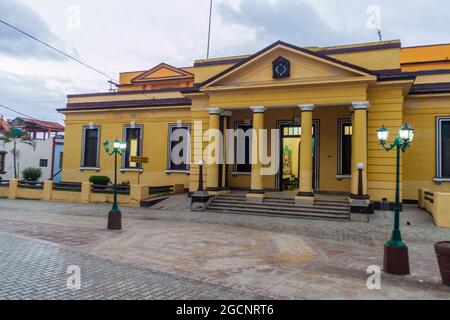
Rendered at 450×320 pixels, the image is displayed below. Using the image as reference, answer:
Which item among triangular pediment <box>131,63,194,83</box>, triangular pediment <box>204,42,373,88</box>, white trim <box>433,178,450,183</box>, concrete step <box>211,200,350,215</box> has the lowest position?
concrete step <box>211,200,350,215</box>

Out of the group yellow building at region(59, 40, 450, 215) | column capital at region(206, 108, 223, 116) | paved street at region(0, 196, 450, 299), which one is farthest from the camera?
column capital at region(206, 108, 223, 116)

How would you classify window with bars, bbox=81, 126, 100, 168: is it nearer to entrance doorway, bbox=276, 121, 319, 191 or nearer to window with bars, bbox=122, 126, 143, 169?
window with bars, bbox=122, 126, 143, 169

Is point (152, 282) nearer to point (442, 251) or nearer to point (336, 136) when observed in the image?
point (442, 251)

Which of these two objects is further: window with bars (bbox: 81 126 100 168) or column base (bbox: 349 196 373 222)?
window with bars (bbox: 81 126 100 168)

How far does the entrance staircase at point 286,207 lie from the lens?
13.3 m

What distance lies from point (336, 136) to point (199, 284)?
12.5 metres

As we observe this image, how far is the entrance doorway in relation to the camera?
16797mm

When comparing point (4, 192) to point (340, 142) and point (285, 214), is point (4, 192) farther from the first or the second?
point (340, 142)

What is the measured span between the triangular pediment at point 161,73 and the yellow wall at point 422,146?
16628 mm

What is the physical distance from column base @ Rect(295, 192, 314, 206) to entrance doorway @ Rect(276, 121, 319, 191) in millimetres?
2772

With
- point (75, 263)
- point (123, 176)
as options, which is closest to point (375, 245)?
point (75, 263)

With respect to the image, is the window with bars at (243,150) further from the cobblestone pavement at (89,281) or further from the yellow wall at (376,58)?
the cobblestone pavement at (89,281)

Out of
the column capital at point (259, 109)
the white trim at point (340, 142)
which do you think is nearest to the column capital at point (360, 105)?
the white trim at point (340, 142)

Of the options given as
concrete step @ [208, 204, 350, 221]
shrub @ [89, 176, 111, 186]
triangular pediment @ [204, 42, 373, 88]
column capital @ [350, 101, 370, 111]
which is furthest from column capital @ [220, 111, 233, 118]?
shrub @ [89, 176, 111, 186]
